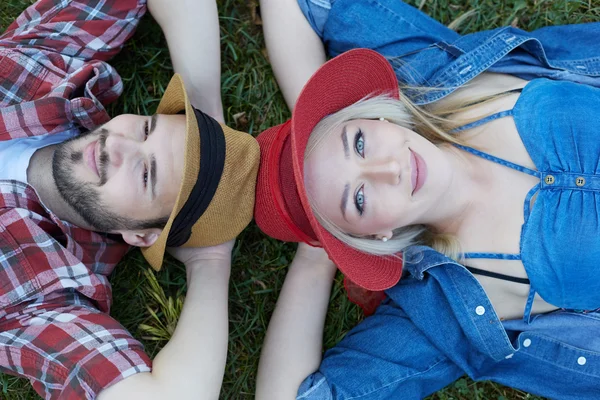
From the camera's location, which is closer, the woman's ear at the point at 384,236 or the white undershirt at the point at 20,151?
the woman's ear at the point at 384,236

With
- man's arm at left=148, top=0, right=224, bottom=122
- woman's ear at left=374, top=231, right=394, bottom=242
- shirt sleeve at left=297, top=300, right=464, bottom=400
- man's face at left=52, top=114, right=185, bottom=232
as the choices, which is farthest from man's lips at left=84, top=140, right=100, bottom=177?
shirt sleeve at left=297, top=300, right=464, bottom=400

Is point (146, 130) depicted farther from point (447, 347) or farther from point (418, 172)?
point (447, 347)

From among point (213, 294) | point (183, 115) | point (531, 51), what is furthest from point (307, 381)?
point (531, 51)

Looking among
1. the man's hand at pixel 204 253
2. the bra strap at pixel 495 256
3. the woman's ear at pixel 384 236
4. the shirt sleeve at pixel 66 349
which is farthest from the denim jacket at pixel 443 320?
the shirt sleeve at pixel 66 349

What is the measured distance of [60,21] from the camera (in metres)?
2.71

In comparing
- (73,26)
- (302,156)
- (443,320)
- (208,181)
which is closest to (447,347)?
(443,320)

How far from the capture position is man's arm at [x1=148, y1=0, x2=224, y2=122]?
273 cm

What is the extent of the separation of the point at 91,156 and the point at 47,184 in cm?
41

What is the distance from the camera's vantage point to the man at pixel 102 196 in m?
2.33

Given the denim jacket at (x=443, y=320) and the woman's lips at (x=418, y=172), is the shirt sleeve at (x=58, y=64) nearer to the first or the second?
the denim jacket at (x=443, y=320)

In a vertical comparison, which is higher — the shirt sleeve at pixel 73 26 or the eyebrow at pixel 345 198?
the shirt sleeve at pixel 73 26

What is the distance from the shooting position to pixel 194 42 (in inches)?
109

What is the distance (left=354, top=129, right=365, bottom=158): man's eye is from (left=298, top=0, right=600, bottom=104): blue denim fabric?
0.56 meters

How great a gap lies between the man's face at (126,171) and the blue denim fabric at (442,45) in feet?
3.44
